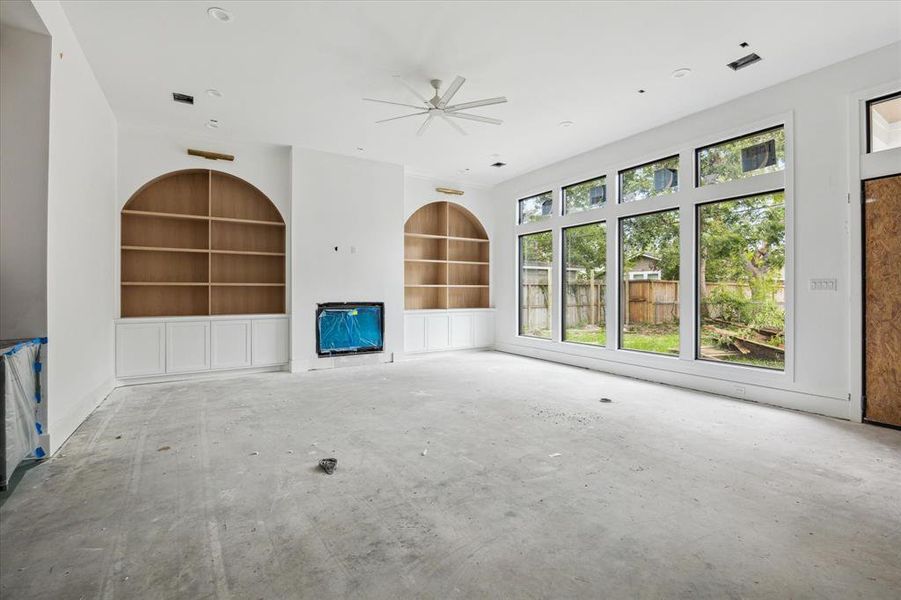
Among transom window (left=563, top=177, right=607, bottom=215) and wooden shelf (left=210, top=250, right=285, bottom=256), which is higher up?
transom window (left=563, top=177, right=607, bottom=215)

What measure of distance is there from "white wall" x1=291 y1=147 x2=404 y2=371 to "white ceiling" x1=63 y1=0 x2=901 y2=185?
1.18 m

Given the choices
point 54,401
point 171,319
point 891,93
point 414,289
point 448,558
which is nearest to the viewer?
point 448,558

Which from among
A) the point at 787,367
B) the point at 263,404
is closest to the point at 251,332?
the point at 263,404

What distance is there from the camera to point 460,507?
234cm

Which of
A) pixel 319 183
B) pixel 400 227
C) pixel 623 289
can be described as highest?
pixel 319 183

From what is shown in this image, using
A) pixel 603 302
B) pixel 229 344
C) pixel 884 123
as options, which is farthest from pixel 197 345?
pixel 884 123

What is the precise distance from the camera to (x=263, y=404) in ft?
14.9

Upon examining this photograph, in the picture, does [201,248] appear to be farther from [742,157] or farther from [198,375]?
[742,157]

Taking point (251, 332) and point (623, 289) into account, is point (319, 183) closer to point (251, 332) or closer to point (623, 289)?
point (251, 332)

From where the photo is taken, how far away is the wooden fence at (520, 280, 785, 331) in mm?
5445

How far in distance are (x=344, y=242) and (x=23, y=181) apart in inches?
161

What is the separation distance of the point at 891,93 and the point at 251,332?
7.71 m

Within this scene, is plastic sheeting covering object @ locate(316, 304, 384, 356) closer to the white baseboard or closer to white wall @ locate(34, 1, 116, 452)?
the white baseboard

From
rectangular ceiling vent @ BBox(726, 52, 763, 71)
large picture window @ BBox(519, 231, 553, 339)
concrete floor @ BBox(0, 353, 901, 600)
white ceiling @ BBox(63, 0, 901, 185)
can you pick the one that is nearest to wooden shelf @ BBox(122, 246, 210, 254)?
white ceiling @ BBox(63, 0, 901, 185)
